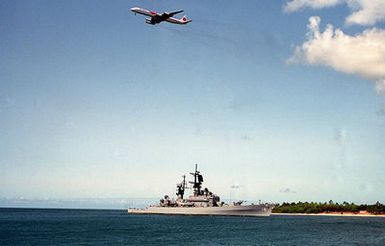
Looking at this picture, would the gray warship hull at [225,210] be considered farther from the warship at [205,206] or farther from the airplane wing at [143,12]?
the airplane wing at [143,12]

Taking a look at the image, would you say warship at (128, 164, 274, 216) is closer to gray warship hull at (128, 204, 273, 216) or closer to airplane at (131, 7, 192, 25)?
gray warship hull at (128, 204, 273, 216)

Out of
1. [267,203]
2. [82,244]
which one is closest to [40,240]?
[82,244]

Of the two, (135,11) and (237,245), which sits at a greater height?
(135,11)

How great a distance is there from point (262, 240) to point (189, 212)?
9792cm

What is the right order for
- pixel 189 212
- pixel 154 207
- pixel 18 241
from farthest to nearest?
pixel 154 207, pixel 189 212, pixel 18 241

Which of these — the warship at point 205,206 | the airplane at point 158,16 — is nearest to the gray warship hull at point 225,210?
the warship at point 205,206

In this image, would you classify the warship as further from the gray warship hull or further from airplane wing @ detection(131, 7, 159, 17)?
airplane wing @ detection(131, 7, 159, 17)

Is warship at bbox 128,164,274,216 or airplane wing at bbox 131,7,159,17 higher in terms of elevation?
airplane wing at bbox 131,7,159,17

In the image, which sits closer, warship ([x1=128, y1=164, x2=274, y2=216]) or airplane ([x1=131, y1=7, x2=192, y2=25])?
airplane ([x1=131, y1=7, x2=192, y2=25])

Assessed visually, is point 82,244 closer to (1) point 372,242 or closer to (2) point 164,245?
(2) point 164,245

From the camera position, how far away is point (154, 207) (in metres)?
199

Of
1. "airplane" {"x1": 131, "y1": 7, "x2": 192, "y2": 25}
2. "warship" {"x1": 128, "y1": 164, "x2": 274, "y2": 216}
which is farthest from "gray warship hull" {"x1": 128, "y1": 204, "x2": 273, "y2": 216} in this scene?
"airplane" {"x1": 131, "y1": 7, "x2": 192, "y2": 25}

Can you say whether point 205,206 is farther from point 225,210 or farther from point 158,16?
point 158,16

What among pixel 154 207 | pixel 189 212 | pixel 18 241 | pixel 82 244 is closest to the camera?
pixel 82 244
